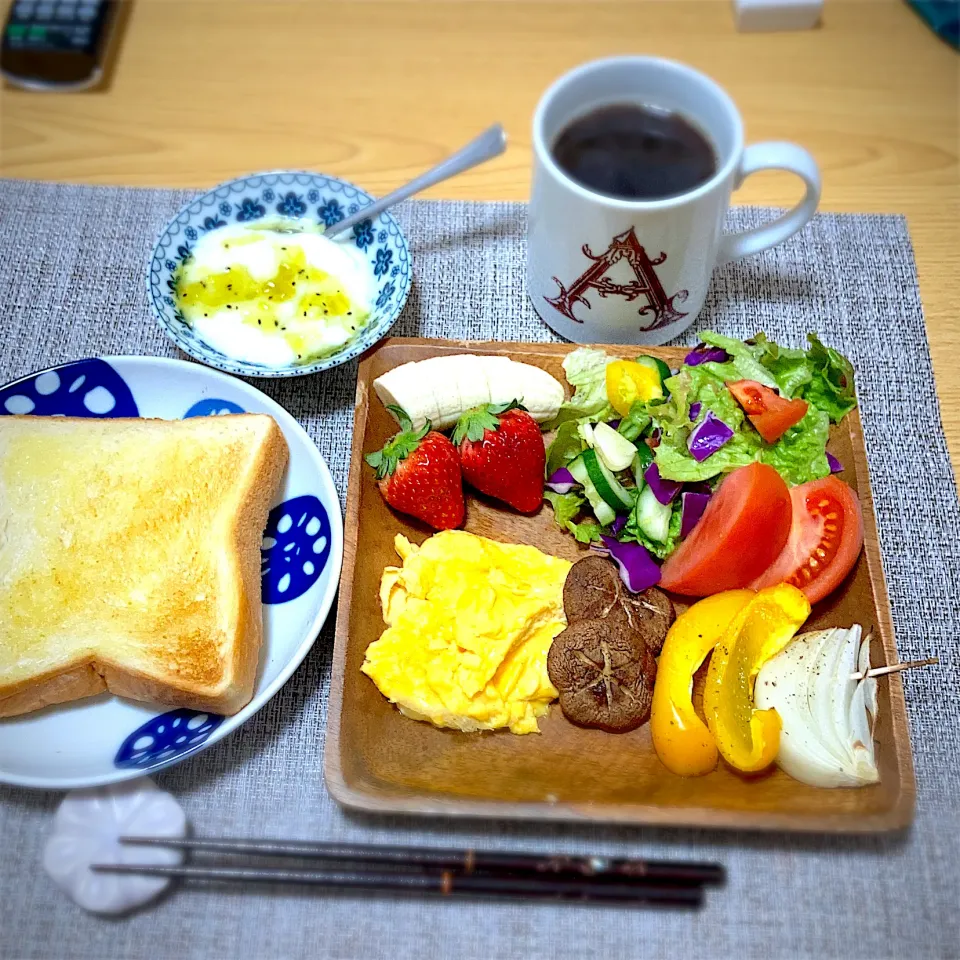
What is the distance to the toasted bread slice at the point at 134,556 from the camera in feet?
4.52

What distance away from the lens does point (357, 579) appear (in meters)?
1.46

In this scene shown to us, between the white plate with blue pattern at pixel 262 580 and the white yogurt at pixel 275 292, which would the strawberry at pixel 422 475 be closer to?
the white plate with blue pattern at pixel 262 580

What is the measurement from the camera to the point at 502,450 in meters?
1.50

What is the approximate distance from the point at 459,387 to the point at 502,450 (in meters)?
0.16

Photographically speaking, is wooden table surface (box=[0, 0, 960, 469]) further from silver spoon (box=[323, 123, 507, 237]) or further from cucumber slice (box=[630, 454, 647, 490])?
cucumber slice (box=[630, 454, 647, 490])

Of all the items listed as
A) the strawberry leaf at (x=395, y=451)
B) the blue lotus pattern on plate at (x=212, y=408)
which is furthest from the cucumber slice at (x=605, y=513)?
the blue lotus pattern on plate at (x=212, y=408)

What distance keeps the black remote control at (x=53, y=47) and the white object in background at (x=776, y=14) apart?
1.67 m

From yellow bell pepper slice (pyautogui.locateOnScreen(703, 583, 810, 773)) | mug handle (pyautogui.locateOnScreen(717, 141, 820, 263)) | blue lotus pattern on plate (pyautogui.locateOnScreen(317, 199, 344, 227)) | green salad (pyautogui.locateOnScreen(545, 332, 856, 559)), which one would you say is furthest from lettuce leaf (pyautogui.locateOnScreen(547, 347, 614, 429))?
blue lotus pattern on plate (pyautogui.locateOnScreen(317, 199, 344, 227))

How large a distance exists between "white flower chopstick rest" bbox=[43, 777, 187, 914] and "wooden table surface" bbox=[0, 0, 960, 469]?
143 cm

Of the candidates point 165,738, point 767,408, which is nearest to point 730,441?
point 767,408

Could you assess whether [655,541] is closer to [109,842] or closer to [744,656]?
[744,656]

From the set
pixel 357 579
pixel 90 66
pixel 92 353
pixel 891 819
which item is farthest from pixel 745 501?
pixel 90 66

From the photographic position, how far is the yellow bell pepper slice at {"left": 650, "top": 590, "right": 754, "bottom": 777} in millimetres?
1327

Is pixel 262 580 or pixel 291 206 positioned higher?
pixel 291 206
